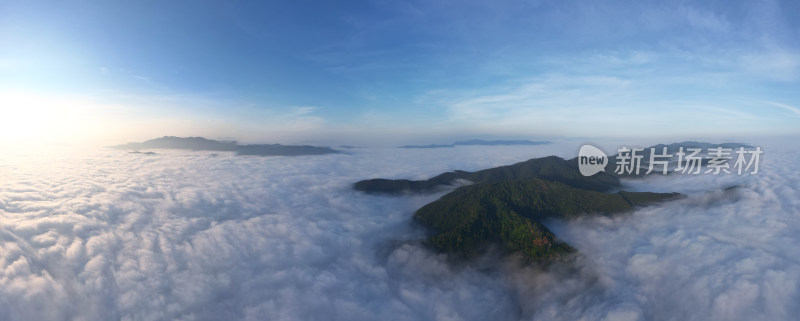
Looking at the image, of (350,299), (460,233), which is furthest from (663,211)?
(350,299)

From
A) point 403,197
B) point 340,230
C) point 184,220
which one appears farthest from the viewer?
point 403,197

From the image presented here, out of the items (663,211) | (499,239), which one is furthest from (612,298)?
(663,211)

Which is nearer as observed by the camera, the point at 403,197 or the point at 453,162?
the point at 403,197

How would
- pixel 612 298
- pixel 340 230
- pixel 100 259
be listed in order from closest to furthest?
pixel 612 298 < pixel 100 259 < pixel 340 230

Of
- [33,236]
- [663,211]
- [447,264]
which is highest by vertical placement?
[33,236]

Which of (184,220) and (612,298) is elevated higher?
(184,220)

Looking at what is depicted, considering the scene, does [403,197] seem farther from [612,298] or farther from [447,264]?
[612,298]

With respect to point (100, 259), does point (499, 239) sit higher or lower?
lower

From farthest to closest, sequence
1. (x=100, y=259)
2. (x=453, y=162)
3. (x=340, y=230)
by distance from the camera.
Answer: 1. (x=453, y=162)
2. (x=340, y=230)
3. (x=100, y=259)

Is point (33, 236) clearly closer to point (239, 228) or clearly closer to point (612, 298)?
point (239, 228)
